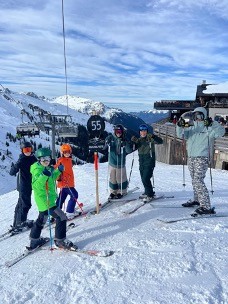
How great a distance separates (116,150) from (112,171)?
62 cm

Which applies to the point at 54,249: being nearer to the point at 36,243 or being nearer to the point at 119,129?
the point at 36,243

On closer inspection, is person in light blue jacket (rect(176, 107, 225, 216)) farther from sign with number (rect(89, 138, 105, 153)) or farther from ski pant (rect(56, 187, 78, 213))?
ski pant (rect(56, 187, 78, 213))

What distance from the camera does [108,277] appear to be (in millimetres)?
4848

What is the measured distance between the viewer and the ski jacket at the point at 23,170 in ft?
24.9

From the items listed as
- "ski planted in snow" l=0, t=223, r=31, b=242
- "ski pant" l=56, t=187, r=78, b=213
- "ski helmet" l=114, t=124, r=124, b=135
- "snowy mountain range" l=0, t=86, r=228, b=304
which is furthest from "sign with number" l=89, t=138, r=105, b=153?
"ski planted in snow" l=0, t=223, r=31, b=242

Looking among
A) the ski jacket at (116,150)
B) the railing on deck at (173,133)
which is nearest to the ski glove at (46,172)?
the ski jacket at (116,150)

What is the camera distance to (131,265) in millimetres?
5121

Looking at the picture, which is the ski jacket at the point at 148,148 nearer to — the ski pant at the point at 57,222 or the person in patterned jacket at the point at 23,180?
the person in patterned jacket at the point at 23,180

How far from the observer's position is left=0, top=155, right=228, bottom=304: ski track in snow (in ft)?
14.4

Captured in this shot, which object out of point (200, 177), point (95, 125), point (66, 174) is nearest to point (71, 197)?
point (66, 174)

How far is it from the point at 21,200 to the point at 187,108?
29.4 meters

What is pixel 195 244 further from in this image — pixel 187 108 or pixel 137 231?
pixel 187 108

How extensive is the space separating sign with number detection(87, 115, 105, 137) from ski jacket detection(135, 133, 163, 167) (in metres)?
1.06

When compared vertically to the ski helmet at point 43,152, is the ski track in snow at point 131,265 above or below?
below
